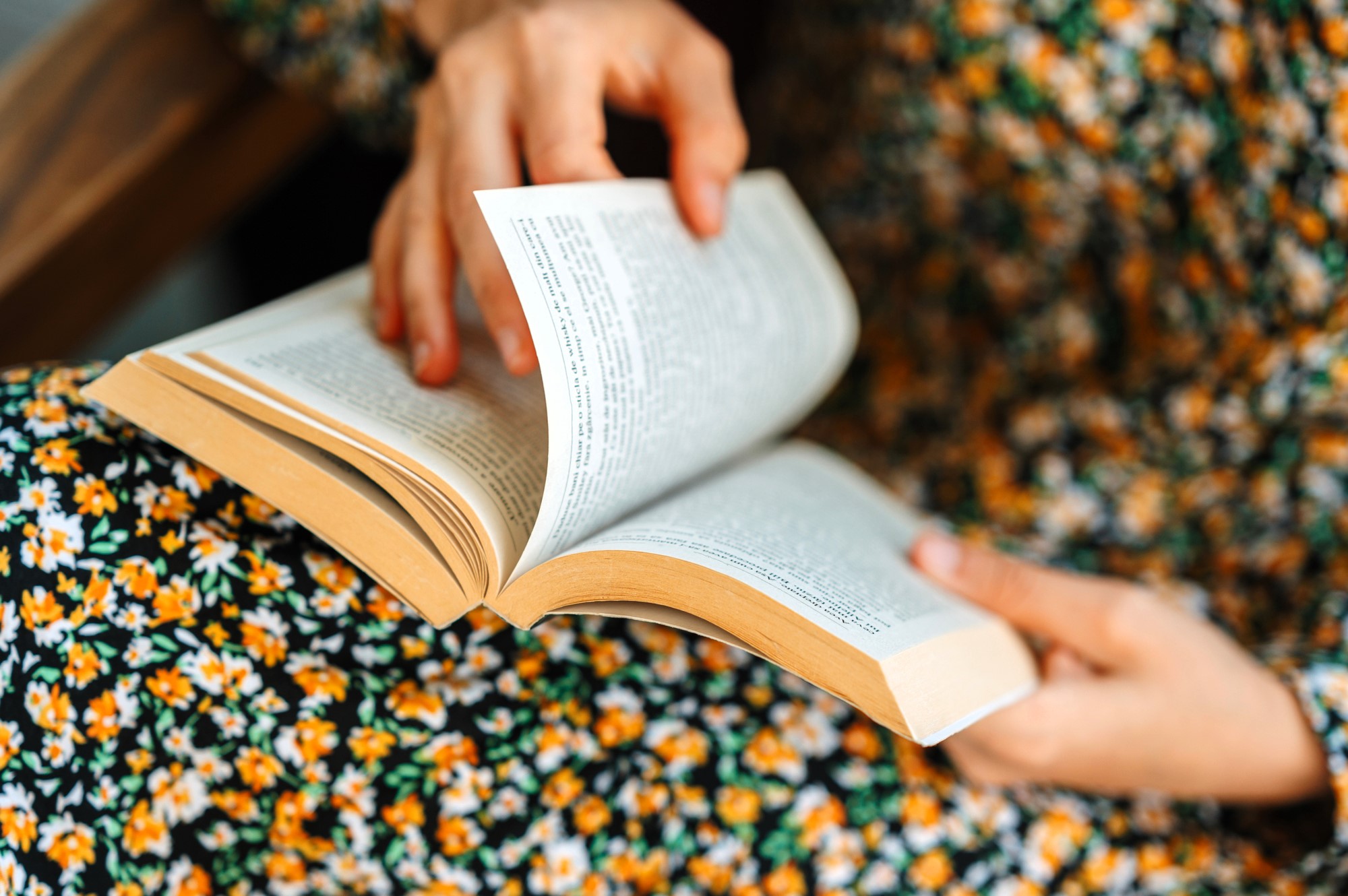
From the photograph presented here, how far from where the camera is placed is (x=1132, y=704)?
21.6 inches

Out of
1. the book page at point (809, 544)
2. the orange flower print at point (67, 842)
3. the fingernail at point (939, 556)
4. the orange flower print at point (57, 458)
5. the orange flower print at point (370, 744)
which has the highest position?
the orange flower print at point (57, 458)

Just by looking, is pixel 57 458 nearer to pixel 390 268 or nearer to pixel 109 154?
A: pixel 390 268

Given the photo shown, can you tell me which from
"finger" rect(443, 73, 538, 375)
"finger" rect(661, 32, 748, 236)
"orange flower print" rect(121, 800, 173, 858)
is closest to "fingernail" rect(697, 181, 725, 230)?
"finger" rect(661, 32, 748, 236)

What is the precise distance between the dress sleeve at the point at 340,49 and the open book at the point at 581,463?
13.9 inches

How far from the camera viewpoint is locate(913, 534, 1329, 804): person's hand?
55 cm

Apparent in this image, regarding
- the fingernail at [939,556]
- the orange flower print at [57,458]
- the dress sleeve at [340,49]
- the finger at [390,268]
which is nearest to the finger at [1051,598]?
the fingernail at [939,556]

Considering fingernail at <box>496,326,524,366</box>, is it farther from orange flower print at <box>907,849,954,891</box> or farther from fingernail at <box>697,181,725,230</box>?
orange flower print at <box>907,849,954,891</box>

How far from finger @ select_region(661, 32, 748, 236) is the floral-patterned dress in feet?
0.81

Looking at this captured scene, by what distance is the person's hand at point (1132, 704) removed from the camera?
55 cm

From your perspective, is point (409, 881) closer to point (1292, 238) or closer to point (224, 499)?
point (224, 499)

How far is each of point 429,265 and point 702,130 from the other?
20cm

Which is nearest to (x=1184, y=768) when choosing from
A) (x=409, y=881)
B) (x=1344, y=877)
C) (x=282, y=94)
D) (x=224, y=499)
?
(x=1344, y=877)

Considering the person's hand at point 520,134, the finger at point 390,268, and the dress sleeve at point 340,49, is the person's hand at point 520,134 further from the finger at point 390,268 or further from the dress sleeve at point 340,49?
the dress sleeve at point 340,49

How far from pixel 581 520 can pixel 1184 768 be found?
0.44 metres
